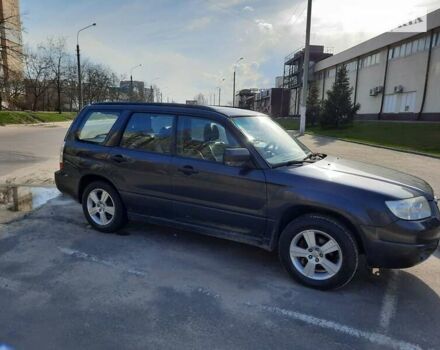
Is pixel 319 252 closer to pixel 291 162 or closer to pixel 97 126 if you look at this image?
pixel 291 162

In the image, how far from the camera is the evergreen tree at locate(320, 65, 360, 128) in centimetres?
3244

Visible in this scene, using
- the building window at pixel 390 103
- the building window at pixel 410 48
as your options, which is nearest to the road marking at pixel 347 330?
the building window at pixel 410 48

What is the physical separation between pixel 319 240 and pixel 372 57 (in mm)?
42082

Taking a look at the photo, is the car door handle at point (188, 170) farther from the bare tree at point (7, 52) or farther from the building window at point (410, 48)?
the bare tree at point (7, 52)

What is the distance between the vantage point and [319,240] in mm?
3754

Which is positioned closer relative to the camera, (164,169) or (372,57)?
(164,169)

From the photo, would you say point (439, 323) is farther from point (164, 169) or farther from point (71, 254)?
point (71, 254)

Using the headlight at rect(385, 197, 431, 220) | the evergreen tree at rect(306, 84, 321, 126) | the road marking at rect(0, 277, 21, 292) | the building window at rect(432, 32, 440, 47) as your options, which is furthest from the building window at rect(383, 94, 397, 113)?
the road marking at rect(0, 277, 21, 292)

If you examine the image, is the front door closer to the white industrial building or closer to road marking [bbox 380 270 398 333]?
road marking [bbox 380 270 398 333]

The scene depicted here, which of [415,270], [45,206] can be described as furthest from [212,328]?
[45,206]

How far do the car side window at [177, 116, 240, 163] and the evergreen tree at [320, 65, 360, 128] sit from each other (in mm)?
29909

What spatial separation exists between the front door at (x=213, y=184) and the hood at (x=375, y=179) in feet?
2.50

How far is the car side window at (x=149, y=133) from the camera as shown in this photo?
4.62 meters

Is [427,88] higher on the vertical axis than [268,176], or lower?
higher
